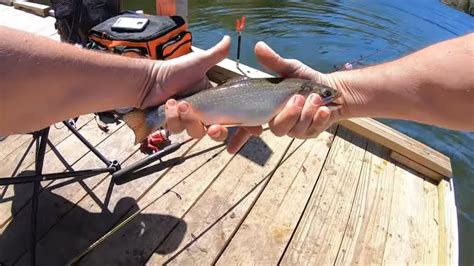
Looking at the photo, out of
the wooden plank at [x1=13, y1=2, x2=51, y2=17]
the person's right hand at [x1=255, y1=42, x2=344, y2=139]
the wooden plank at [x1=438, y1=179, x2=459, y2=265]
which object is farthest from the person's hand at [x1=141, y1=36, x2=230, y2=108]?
the wooden plank at [x1=13, y1=2, x2=51, y2=17]

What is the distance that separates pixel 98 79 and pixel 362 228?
1.82m

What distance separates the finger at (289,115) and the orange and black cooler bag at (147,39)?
189 centimetres

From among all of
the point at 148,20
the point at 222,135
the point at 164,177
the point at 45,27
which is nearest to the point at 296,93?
the point at 222,135

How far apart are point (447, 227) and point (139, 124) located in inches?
79.2

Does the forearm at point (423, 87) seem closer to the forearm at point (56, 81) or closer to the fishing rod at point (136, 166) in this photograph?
the forearm at point (56, 81)

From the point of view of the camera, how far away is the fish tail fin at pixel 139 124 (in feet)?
6.39

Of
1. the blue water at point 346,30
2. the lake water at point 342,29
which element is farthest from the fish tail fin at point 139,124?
the lake water at point 342,29

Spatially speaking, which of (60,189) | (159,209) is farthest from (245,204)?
(60,189)

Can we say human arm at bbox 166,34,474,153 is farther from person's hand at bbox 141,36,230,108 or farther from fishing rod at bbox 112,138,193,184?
fishing rod at bbox 112,138,193,184

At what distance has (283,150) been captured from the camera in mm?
3168

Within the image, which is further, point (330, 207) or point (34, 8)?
point (34, 8)

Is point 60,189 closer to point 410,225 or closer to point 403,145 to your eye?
point 410,225

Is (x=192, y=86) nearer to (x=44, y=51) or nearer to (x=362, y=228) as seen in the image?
(x=44, y=51)

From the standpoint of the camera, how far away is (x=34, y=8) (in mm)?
5449
